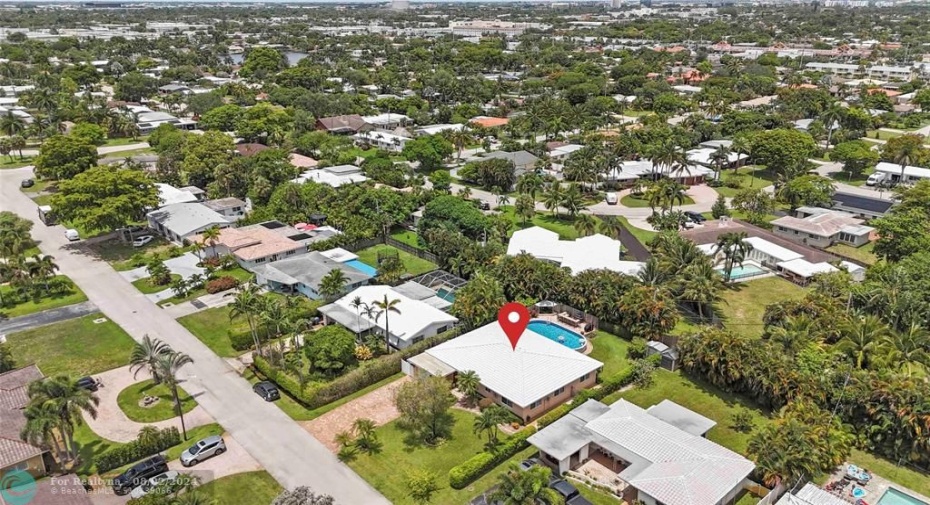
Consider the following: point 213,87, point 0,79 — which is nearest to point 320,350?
point 213,87

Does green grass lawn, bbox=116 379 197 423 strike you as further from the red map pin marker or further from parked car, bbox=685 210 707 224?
parked car, bbox=685 210 707 224

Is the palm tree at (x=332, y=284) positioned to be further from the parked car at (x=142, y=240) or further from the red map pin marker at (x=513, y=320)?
the parked car at (x=142, y=240)

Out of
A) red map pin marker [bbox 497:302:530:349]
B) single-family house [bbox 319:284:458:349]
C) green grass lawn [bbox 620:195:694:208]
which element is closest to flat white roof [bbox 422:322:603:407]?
red map pin marker [bbox 497:302:530:349]

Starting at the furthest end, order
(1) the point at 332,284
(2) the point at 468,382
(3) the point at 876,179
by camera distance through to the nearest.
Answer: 1. (3) the point at 876,179
2. (1) the point at 332,284
3. (2) the point at 468,382

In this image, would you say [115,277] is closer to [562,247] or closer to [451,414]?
[451,414]

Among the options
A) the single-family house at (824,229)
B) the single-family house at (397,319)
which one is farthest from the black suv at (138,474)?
the single-family house at (824,229)

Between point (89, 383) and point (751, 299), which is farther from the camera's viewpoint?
point (751, 299)

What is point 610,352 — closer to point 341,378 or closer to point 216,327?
point 341,378

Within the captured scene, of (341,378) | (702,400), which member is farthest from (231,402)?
(702,400)
